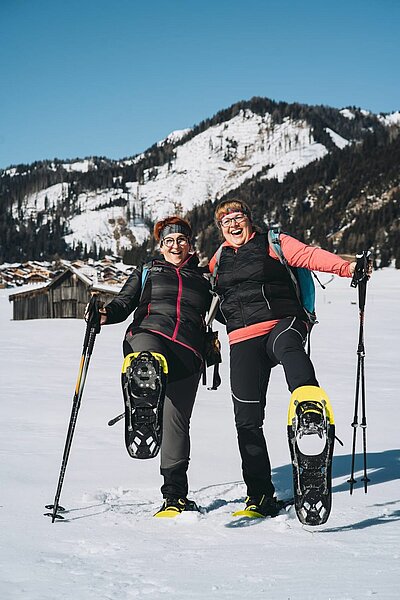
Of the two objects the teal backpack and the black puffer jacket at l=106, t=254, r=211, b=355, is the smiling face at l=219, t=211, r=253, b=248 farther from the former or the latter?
the black puffer jacket at l=106, t=254, r=211, b=355

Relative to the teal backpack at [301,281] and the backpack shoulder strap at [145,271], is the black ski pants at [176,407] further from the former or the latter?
the teal backpack at [301,281]

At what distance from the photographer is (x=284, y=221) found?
151 m

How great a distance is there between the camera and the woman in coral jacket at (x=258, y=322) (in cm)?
425

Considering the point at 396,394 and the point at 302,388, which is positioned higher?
the point at 302,388

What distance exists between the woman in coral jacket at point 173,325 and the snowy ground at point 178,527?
1.18ft

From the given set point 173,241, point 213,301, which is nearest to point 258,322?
point 213,301

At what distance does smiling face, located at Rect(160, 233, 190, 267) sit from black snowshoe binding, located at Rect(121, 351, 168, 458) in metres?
0.90

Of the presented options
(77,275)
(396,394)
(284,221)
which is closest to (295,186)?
(284,221)

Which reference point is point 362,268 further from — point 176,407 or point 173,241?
point 176,407

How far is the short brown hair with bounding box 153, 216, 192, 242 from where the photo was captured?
4586 mm

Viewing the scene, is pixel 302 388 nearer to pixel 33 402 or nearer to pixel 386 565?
pixel 386 565

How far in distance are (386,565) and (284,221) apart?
150 meters

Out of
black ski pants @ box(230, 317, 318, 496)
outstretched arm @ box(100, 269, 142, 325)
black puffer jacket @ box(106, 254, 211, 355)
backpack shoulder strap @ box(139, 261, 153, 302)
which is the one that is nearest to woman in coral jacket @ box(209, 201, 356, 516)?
black ski pants @ box(230, 317, 318, 496)

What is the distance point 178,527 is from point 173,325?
51.8 inches
